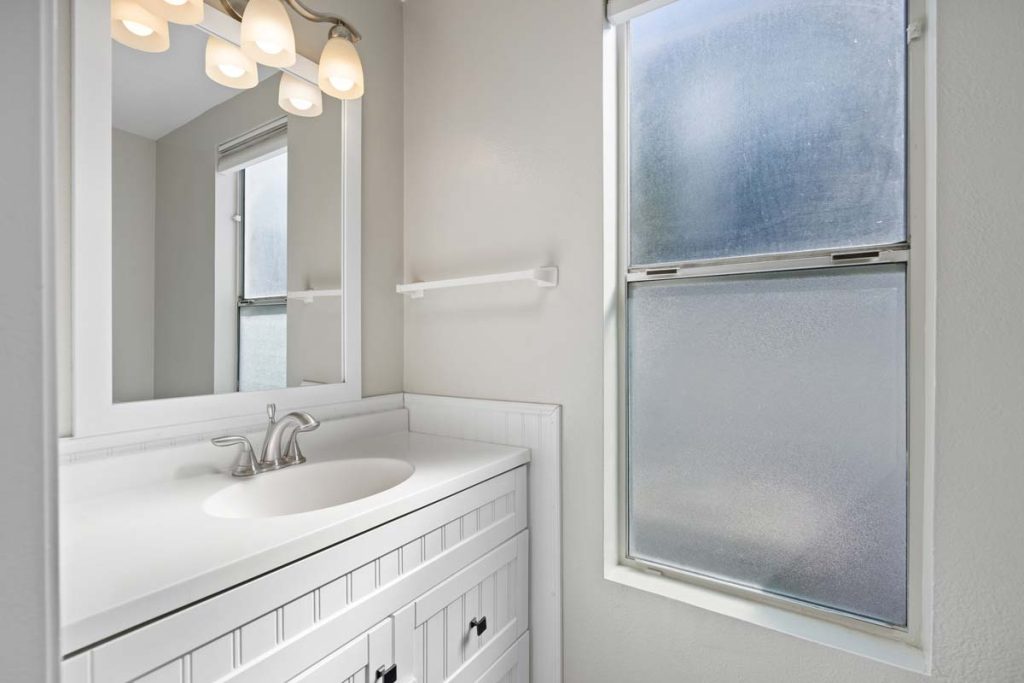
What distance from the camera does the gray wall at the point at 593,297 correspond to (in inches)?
34.3

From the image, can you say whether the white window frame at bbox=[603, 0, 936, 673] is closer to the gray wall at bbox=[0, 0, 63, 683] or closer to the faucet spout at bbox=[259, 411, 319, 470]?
the faucet spout at bbox=[259, 411, 319, 470]

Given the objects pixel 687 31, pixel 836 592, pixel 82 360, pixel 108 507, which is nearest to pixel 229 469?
pixel 108 507

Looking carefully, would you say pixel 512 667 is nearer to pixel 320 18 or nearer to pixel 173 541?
pixel 173 541

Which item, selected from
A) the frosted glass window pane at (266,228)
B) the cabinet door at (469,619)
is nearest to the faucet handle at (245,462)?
the frosted glass window pane at (266,228)

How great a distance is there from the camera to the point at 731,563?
1.21 metres

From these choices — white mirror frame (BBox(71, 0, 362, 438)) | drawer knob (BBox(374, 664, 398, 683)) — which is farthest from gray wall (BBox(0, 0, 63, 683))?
white mirror frame (BBox(71, 0, 362, 438))

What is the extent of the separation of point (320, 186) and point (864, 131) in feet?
4.69

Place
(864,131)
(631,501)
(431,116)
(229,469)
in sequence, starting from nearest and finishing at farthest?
1. (864,131)
2. (229,469)
3. (631,501)
4. (431,116)

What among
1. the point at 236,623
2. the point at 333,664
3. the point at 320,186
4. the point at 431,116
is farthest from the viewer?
the point at 431,116

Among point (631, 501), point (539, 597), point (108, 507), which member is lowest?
point (539, 597)

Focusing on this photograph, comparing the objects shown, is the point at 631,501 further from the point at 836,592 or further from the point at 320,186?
the point at 320,186

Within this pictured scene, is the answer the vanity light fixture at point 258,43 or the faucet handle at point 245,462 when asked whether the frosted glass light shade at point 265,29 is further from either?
the faucet handle at point 245,462

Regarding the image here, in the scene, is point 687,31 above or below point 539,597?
above

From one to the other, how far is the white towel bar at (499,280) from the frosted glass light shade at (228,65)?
70 centimetres
